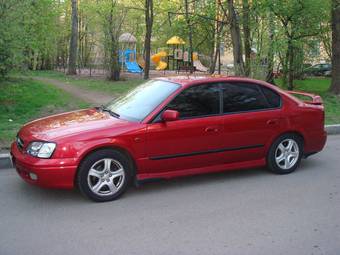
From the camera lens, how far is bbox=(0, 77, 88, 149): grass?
32.3 feet

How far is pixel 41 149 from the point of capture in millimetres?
5648

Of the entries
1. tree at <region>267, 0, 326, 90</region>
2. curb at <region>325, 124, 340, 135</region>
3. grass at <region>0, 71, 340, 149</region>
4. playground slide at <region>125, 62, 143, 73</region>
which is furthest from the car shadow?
playground slide at <region>125, 62, 143, 73</region>

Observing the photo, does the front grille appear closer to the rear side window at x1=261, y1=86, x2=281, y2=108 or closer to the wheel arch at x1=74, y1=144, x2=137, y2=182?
the wheel arch at x1=74, y1=144, x2=137, y2=182

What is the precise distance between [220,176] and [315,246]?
2581 millimetres

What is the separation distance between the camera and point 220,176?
23.0 feet

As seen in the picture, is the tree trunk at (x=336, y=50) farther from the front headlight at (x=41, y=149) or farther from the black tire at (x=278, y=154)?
the front headlight at (x=41, y=149)

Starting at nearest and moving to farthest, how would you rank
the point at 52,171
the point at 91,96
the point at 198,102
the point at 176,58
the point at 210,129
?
1. the point at 52,171
2. the point at 210,129
3. the point at 198,102
4. the point at 91,96
5. the point at 176,58

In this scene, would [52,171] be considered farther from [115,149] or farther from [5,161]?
[5,161]

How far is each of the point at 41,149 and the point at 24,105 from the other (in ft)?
23.0

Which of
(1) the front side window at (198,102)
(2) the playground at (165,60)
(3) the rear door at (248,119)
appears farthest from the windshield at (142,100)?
(2) the playground at (165,60)

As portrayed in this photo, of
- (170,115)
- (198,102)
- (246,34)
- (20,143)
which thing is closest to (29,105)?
(20,143)

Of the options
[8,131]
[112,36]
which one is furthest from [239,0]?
[8,131]

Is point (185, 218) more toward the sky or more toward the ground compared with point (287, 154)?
more toward the ground

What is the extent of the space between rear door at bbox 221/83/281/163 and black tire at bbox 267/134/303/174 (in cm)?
14
